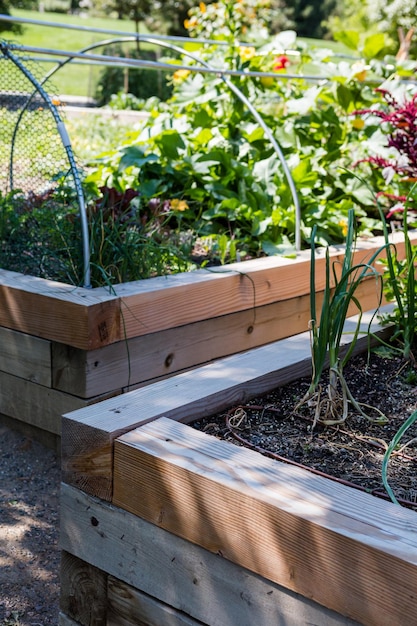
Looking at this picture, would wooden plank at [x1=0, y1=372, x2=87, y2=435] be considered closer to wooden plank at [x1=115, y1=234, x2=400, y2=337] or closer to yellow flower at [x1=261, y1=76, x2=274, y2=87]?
wooden plank at [x1=115, y1=234, x2=400, y2=337]

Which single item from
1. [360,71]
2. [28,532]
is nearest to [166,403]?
[28,532]

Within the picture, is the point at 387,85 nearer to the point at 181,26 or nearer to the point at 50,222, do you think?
the point at 50,222

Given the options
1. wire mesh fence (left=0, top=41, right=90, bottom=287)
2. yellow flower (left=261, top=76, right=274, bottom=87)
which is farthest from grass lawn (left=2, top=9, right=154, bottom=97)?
wire mesh fence (left=0, top=41, right=90, bottom=287)

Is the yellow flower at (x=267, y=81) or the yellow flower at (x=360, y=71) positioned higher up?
the yellow flower at (x=360, y=71)

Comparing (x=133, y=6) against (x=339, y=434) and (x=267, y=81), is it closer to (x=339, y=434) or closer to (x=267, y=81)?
(x=267, y=81)

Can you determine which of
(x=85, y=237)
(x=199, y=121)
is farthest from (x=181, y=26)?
(x=85, y=237)

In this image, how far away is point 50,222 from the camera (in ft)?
10.8

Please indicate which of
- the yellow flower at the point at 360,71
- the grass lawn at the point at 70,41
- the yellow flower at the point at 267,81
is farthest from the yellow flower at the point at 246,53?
the grass lawn at the point at 70,41

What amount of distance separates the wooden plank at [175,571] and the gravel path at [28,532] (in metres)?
0.59

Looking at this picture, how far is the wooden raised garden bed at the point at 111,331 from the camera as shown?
2709 millimetres

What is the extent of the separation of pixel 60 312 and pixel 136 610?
130 cm

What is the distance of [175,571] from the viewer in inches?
61.0

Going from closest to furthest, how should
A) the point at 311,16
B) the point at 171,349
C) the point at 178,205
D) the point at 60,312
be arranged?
the point at 60,312, the point at 171,349, the point at 178,205, the point at 311,16

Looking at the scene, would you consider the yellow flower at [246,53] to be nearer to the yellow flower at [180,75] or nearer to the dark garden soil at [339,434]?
the yellow flower at [180,75]
